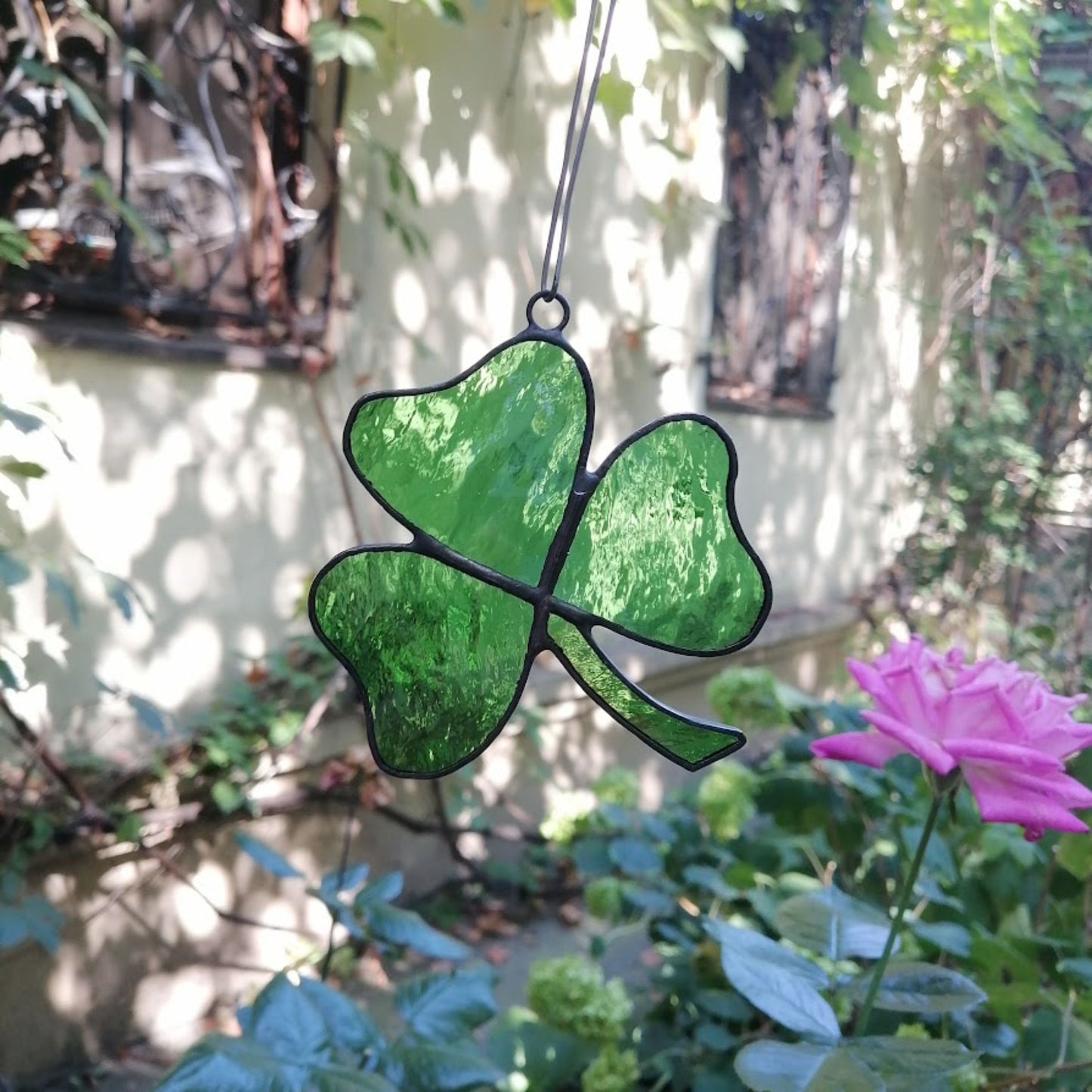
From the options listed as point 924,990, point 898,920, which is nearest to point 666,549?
point 898,920

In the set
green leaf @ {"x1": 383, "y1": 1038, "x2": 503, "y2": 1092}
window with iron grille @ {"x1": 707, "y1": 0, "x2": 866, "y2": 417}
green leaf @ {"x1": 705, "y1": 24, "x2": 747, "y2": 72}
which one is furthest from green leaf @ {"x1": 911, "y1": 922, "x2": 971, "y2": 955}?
window with iron grille @ {"x1": 707, "y1": 0, "x2": 866, "y2": 417}

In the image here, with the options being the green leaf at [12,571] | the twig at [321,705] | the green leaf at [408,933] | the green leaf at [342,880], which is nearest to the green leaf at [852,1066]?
the green leaf at [408,933]

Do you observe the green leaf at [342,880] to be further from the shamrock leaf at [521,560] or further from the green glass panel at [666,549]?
the green glass panel at [666,549]

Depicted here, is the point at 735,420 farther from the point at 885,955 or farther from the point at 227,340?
the point at 885,955

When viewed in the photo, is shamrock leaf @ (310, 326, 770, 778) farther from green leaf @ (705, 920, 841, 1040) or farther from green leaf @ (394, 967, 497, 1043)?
green leaf @ (394, 967, 497, 1043)

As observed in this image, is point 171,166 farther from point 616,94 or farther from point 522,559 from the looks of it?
point 522,559

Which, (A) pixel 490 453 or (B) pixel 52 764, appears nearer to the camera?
(A) pixel 490 453
